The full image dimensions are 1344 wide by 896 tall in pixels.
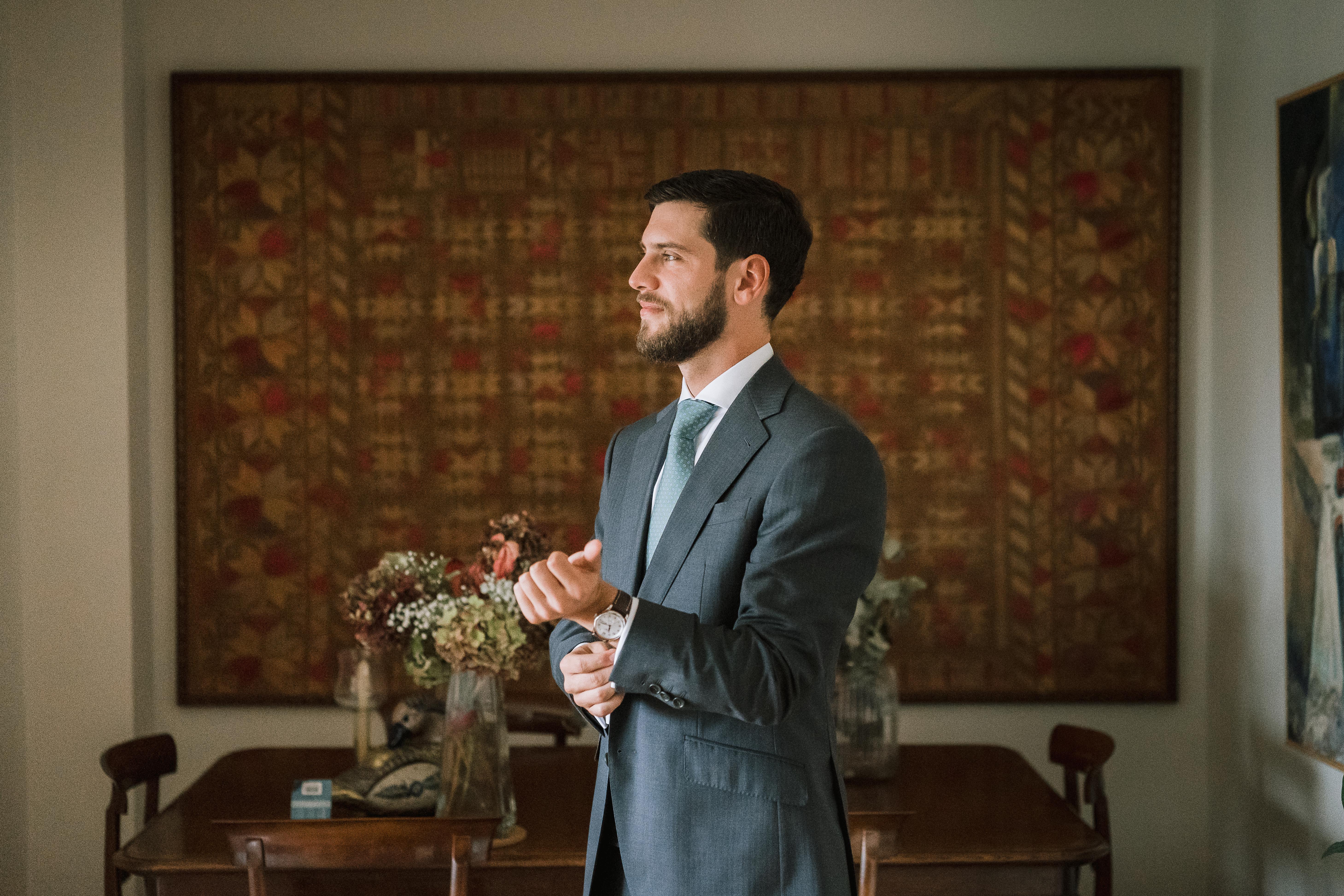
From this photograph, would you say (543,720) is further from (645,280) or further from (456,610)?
(645,280)

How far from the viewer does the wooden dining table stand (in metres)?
2.27

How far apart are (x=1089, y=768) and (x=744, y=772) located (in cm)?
170

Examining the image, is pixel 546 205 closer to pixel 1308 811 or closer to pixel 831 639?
pixel 831 639

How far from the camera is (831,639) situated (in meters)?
1.50

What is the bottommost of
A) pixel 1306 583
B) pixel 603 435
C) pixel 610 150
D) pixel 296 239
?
pixel 1306 583

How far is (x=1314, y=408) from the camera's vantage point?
2.78 m

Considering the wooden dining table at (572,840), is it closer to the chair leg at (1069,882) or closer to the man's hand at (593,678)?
the chair leg at (1069,882)

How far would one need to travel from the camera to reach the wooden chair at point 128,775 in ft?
8.93

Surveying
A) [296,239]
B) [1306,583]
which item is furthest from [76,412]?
[1306,583]

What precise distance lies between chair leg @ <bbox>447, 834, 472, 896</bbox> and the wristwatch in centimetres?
77

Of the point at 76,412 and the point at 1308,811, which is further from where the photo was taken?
the point at 76,412

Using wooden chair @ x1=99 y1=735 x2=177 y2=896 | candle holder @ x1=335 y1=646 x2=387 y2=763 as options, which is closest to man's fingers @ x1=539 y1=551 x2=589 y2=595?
candle holder @ x1=335 y1=646 x2=387 y2=763

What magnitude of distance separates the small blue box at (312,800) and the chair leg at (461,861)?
48 centimetres

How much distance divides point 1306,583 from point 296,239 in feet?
10.3
